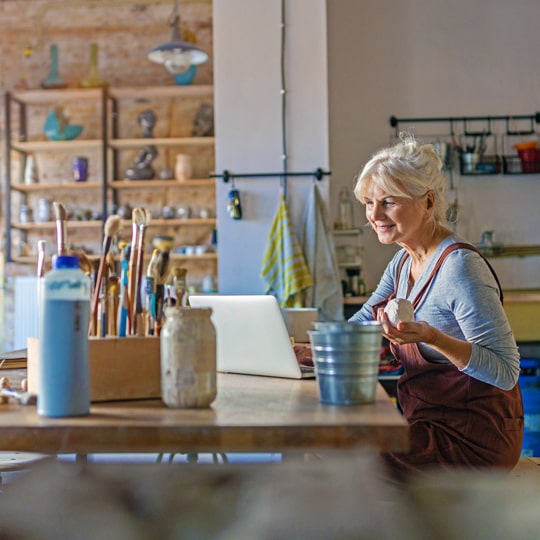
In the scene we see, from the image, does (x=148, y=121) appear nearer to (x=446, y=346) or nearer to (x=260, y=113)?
(x=260, y=113)

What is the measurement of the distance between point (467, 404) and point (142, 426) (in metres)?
1.01

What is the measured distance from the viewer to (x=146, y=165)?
634cm

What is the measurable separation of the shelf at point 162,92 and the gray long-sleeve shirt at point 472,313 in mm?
4528

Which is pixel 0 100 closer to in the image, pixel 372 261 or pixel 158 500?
pixel 372 261

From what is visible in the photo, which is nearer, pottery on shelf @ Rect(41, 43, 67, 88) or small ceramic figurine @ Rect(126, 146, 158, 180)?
small ceramic figurine @ Rect(126, 146, 158, 180)

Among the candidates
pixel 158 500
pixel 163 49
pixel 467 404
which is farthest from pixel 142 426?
pixel 163 49

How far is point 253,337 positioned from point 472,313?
52cm

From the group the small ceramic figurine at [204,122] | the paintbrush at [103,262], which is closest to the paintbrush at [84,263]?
the paintbrush at [103,262]

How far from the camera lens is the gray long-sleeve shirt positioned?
1767 millimetres

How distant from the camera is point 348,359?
1.23m

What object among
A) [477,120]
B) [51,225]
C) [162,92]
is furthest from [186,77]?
[477,120]

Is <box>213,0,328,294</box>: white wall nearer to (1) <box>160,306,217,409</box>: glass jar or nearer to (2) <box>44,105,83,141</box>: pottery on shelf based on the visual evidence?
(2) <box>44,105,83,141</box>: pottery on shelf

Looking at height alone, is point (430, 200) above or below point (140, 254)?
above

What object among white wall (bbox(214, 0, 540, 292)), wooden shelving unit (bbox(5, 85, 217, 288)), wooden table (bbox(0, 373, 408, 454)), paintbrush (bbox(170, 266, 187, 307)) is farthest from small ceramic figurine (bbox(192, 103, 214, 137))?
wooden table (bbox(0, 373, 408, 454))
